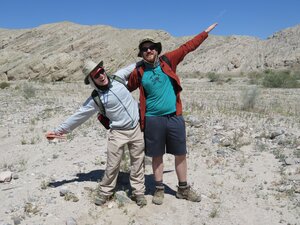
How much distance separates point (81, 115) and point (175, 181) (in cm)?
177

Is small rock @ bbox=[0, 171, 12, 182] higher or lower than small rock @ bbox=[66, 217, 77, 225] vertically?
higher

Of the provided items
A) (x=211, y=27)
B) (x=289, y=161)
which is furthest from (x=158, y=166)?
(x=289, y=161)

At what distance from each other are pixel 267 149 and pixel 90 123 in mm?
4238

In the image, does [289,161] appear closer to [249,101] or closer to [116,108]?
[116,108]

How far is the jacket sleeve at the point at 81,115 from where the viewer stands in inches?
170

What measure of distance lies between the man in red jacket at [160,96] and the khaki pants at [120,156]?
116 mm

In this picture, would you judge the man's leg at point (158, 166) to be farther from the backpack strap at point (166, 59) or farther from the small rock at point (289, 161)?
the small rock at point (289, 161)

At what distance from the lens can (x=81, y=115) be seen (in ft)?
14.4

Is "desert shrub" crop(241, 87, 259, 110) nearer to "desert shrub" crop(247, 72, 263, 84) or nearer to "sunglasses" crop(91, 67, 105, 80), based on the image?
"sunglasses" crop(91, 67, 105, 80)

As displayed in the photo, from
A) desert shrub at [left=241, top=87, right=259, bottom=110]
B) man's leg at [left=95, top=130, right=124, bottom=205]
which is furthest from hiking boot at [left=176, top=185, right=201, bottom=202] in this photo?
desert shrub at [left=241, top=87, right=259, bottom=110]

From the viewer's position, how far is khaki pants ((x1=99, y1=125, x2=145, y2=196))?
14.4ft

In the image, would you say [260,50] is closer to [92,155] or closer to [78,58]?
[78,58]

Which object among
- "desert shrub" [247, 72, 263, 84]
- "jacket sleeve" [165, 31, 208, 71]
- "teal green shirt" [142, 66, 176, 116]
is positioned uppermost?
"jacket sleeve" [165, 31, 208, 71]

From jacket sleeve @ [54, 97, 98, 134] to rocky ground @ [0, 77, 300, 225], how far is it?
86 centimetres
